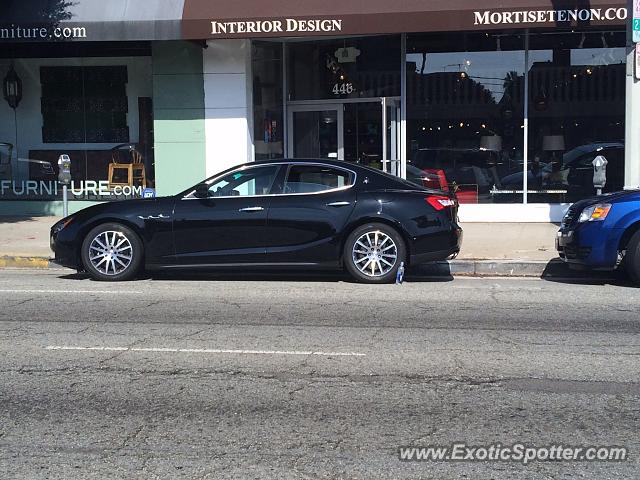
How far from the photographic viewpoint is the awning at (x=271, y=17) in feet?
46.4

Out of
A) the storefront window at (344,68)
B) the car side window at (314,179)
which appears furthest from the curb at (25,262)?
the storefront window at (344,68)

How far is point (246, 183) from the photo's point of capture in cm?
1070

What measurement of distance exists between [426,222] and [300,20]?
20.2 feet

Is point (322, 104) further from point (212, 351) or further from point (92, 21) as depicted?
point (212, 351)

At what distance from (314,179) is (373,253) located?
124 centimetres

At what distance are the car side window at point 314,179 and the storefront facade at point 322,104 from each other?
16.3 feet

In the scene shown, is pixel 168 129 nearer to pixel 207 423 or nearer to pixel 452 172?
pixel 452 172

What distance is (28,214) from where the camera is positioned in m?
17.5

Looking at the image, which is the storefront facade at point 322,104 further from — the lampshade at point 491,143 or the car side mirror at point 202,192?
the car side mirror at point 202,192

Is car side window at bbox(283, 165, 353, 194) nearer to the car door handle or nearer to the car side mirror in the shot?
the car door handle

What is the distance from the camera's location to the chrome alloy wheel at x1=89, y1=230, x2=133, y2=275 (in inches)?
416

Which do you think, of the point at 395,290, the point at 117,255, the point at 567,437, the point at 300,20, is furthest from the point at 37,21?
the point at 567,437

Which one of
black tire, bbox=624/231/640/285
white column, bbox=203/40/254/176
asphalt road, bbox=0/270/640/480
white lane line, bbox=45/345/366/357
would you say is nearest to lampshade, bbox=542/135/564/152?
white column, bbox=203/40/254/176

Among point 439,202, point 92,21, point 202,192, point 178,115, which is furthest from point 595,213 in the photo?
point 92,21
